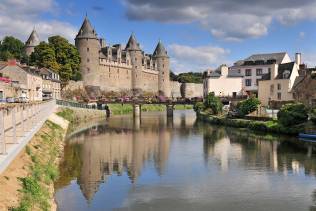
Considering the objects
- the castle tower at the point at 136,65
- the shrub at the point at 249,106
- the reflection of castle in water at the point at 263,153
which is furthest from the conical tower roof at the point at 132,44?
the reflection of castle in water at the point at 263,153

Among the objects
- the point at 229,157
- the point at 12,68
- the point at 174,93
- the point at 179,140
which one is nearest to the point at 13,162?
the point at 229,157

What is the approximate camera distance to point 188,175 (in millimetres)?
18500

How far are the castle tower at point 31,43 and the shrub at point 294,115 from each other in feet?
186

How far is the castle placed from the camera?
72125 millimetres

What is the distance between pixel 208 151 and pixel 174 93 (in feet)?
261

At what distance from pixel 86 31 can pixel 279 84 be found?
122 ft

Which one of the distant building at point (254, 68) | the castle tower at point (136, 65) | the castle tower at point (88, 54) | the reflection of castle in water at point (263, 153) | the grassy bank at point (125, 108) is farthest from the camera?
the castle tower at point (136, 65)

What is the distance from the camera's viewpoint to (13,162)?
43.1 feet

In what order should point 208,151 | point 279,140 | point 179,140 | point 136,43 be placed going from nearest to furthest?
1. point 208,151
2. point 279,140
3. point 179,140
4. point 136,43

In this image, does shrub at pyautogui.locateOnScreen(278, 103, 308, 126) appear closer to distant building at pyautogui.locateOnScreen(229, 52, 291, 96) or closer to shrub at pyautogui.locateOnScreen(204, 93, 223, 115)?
shrub at pyautogui.locateOnScreen(204, 93, 223, 115)

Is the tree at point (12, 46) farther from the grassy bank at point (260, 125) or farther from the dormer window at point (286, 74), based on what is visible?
the dormer window at point (286, 74)

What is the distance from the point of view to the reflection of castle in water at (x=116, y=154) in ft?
60.5

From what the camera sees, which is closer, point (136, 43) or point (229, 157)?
point (229, 157)

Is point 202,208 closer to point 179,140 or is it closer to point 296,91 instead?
point 179,140
